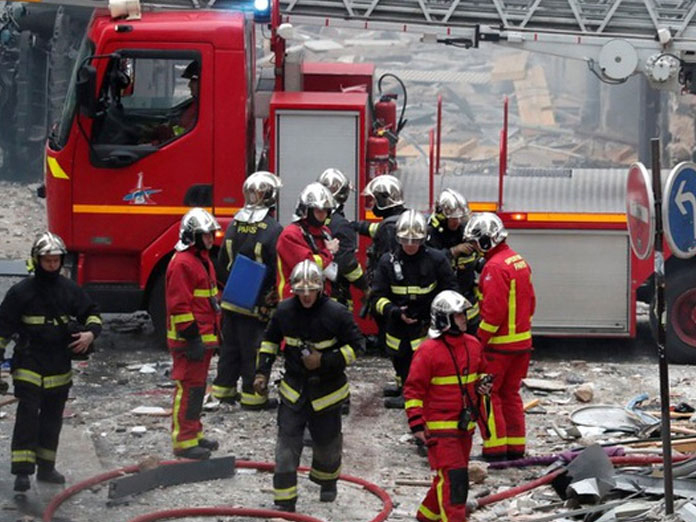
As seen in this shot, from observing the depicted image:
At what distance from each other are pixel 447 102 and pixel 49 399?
25.0 meters

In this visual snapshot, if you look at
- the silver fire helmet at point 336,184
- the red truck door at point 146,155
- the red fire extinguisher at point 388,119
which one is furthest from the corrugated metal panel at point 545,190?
the red truck door at point 146,155

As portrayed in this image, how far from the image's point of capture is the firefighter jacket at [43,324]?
893 centimetres

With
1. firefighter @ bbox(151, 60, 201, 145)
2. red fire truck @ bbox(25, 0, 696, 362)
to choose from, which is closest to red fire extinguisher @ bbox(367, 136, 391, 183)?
red fire truck @ bbox(25, 0, 696, 362)

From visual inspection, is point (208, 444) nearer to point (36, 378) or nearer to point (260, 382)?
point (260, 382)

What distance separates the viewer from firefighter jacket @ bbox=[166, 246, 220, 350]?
31.7ft

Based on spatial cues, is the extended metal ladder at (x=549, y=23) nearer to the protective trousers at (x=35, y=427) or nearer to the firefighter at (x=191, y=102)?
A: the firefighter at (x=191, y=102)

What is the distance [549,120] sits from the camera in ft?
104

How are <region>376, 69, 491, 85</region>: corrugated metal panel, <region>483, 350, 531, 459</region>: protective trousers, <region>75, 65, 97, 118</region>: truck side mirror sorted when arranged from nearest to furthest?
<region>483, 350, 531, 459</region>: protective trousers
<region>75, 65, 97, 118</region>: truck side mirror
<region>376, 69, 491, 85</region>: corrugated metal panel

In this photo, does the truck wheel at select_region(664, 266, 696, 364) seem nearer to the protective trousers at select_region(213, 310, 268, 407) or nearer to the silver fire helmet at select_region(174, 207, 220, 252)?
the protective trousers at select_region(213, 310, 268, 407)

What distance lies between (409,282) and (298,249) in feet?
2.57

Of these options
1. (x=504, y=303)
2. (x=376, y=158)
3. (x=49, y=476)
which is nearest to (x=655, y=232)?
(x=504, y=303)

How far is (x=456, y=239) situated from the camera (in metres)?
11.0

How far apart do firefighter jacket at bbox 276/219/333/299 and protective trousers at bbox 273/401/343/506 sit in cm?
161

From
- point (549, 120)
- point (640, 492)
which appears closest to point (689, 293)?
point (640, 492)
